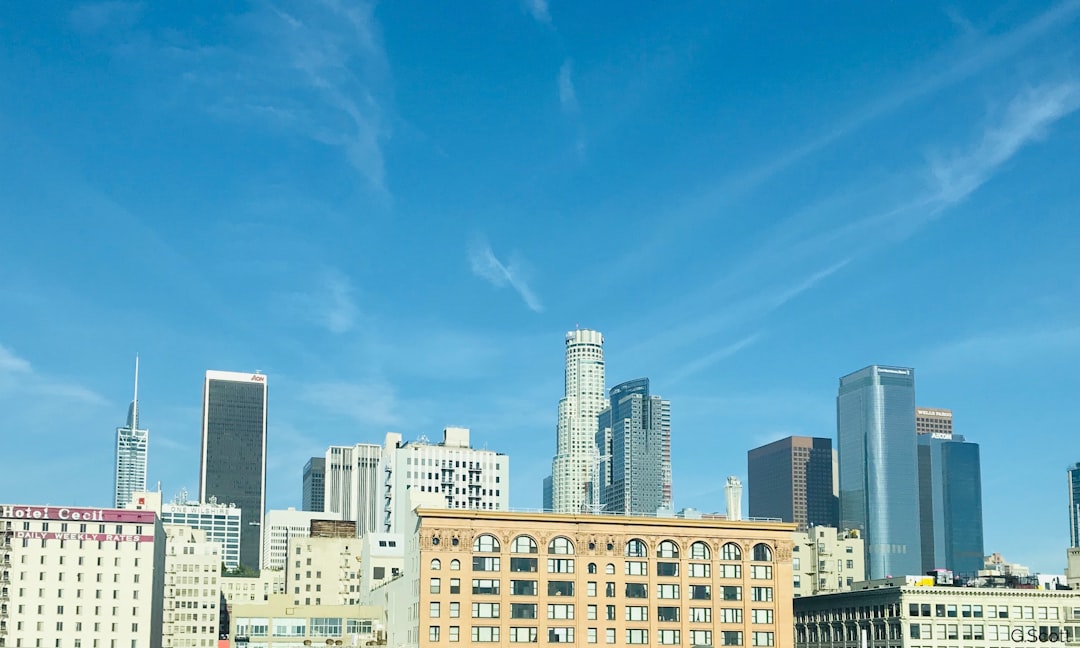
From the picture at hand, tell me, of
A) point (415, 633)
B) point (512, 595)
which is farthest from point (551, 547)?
point (415, 633)

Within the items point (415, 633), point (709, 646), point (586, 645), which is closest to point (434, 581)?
point (415, 633)

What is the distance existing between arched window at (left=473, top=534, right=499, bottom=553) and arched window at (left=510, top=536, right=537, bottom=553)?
2.28 metres

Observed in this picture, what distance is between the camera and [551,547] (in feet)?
656

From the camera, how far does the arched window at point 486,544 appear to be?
19725 centimetres

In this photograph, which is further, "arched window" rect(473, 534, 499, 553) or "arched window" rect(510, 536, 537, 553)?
"arched window" rect(510, 536, 537, 553)

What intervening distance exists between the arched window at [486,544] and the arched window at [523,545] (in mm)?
2276

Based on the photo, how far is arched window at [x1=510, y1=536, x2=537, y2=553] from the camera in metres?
198

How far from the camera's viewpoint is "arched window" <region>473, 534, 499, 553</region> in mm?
197250

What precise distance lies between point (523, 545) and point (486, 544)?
527 centimetres

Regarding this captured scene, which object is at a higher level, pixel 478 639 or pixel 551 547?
pixel 551 547

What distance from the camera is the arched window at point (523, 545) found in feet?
651

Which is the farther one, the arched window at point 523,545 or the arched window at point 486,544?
the arched window at point 523,545

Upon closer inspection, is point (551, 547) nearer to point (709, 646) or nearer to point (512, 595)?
point (512, 595)

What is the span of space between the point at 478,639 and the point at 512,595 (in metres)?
7.58
